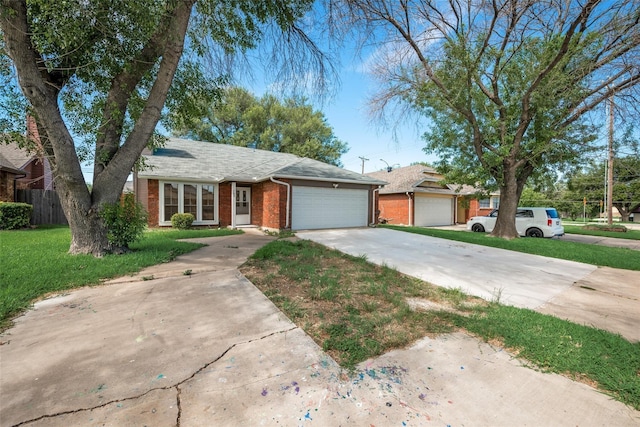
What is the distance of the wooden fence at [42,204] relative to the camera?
12680mm

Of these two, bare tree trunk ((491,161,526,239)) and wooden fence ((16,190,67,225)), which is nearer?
bare tree trunk ((491,161,526,239))

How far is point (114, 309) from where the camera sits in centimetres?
351

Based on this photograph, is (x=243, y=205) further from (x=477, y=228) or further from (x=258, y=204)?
(x=477, y=228)

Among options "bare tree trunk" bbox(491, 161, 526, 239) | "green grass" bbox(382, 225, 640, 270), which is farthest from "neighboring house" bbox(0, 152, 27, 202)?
"bare tree trunk" bbox(491, 161, 526, 239)

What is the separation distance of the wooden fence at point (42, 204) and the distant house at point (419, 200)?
60.6 feet

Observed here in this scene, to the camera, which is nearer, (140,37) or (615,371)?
(615,371)

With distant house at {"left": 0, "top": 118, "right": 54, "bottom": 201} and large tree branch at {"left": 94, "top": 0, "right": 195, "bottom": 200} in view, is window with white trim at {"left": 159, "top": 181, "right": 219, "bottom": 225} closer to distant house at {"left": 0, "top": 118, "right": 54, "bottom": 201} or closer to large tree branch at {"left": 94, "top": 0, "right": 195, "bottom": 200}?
distant house at {"left": 0, "top": 118, "right": 54, "bottom": 201}

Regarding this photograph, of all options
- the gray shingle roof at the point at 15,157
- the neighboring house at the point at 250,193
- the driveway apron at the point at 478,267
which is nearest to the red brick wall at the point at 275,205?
the neighboring house at the point at 250,193

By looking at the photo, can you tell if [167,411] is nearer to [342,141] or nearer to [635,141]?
[635,141]

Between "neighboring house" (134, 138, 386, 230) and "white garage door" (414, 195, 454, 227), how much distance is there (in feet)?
18.0

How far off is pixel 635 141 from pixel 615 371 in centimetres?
1276

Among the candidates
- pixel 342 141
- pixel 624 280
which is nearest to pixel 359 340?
pixel 624 280

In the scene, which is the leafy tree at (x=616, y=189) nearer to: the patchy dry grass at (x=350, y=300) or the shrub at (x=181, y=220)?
the patchy dry grass at (x=350, y=300)

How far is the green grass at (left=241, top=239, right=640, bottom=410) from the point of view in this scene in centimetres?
241
